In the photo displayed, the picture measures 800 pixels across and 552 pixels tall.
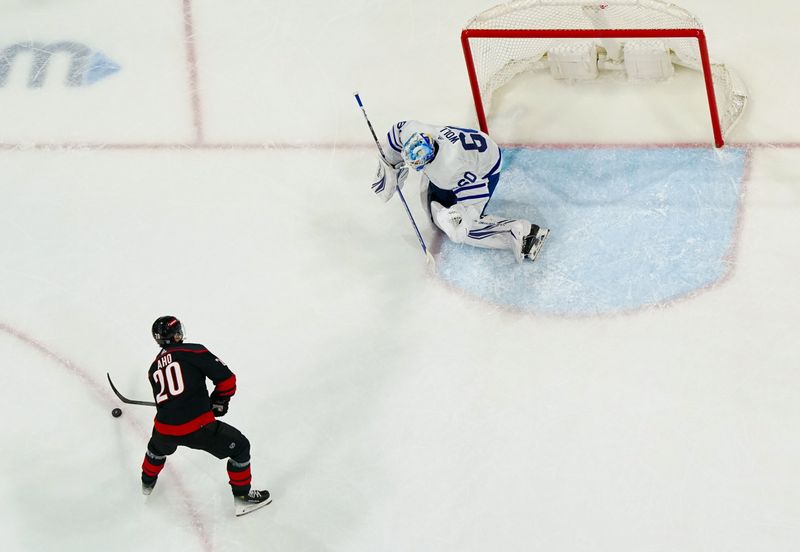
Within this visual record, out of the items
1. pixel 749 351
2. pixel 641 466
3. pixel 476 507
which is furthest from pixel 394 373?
pixel 749 351

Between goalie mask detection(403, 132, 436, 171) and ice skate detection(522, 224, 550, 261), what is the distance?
2.03 feet

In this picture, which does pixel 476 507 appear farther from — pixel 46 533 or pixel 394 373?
pixel 46 533

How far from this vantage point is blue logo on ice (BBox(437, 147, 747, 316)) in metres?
5.51

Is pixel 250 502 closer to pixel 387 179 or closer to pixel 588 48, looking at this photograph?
pixel 387 179

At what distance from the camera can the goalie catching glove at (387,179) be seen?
218 inches

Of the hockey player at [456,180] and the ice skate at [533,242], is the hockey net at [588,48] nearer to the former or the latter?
the hockey player at [456,180]

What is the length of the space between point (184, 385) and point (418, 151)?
4.29 ft

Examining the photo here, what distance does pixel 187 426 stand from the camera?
4.80 m

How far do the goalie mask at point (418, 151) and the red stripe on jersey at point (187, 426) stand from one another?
1269mm

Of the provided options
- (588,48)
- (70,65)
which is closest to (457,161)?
(588,48)

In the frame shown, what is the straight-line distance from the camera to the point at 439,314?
5539mm

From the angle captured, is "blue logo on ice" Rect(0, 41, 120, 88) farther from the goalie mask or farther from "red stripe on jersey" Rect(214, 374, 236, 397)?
"red stripe on jersey" Rect(214, 374, 236, 397)

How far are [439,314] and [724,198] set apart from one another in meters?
1.35

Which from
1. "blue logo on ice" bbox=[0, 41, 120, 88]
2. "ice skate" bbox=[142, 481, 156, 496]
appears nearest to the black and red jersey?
"ice skate" bbox=[142, 481, 156, 496]
